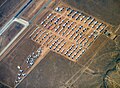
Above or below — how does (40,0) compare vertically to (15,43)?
above

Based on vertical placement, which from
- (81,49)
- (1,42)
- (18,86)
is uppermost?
(81,49)

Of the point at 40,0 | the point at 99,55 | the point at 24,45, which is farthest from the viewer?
the point at 40,0

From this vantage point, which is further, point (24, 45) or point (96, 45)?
point (24, 45)

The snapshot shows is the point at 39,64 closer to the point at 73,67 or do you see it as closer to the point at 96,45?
the point at 73,67

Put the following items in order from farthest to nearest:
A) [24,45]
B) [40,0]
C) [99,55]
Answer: [40,0], [24,45], [99,55]

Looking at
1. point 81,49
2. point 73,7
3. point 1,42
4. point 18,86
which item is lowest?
point 18,86

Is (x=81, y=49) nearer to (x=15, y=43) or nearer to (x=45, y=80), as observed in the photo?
(x=45, y=80)

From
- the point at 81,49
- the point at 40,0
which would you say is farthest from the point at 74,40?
the point at 40,0

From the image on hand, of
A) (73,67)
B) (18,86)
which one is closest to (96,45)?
(73,67)

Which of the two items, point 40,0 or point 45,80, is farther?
point 40,0
